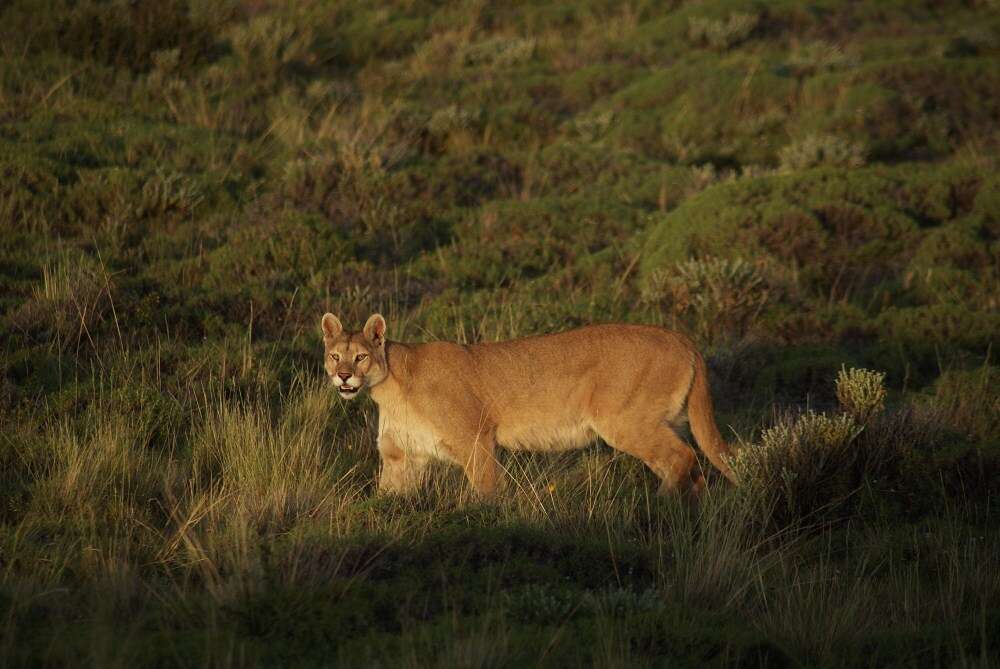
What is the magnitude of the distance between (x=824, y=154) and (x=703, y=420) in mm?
9021

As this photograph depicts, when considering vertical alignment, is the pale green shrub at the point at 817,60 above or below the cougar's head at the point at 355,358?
below

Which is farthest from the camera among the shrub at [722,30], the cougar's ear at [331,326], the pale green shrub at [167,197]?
the shrub at [722,30]

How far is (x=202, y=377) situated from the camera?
8.82m

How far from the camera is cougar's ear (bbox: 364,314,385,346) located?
7.45m

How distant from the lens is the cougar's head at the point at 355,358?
717cm

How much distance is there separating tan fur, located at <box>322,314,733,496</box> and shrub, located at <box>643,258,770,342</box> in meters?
3.34

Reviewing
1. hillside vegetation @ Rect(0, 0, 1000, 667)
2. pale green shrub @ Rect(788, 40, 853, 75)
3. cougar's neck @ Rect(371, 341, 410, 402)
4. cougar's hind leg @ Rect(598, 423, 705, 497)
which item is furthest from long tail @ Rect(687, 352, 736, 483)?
pale green shrub @ Rect(788, 40, 853, 75)

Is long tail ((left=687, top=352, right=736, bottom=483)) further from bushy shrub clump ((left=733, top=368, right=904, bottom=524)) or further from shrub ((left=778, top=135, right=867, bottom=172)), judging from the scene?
shrub ((left=778, top=135, right=867, bottom=172))

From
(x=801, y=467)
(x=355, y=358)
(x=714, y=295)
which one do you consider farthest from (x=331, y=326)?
(x=714, y=295)

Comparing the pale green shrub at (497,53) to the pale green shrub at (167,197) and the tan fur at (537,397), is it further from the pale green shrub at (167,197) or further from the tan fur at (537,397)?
the tan fur at (537,397)

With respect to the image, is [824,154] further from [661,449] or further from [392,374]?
[392,374]

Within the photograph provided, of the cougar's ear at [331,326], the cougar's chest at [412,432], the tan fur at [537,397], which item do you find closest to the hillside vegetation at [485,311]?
the tan fur at [537,397]

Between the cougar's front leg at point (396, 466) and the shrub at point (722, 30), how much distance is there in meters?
15.5

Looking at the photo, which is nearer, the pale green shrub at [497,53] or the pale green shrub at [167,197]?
the pale green shrub at [167,197]
